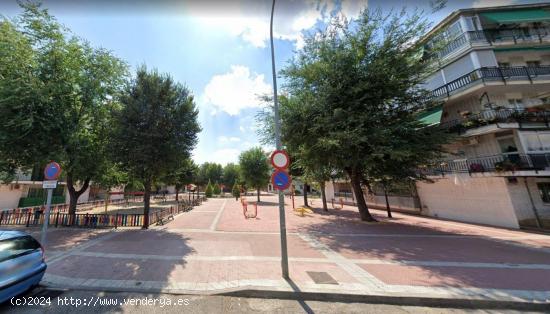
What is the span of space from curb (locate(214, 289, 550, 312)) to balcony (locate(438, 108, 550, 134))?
10647 millimetres

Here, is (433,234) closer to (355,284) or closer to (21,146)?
(355,284)

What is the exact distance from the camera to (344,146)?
400 inches

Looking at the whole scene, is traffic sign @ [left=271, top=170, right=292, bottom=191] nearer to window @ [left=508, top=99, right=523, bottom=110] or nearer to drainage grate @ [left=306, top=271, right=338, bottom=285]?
drainage grate @ [left=306, top=271, right=338, bottom=285]

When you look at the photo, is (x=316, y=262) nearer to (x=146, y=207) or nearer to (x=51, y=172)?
(x=51, y=172)

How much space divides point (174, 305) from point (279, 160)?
3.87 metres

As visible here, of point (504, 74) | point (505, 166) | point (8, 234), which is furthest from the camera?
point (504, 74)

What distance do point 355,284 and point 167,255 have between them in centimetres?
612

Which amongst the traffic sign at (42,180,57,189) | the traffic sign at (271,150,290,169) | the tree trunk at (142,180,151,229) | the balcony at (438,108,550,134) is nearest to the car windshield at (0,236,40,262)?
the traffic sign at (42,180,57,189)

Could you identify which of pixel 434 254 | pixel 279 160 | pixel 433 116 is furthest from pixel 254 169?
pixel 279 160

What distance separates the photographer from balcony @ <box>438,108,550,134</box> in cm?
1236

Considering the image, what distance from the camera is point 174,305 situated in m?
4.04

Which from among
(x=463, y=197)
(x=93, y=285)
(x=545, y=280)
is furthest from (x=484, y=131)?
(x=93, y=285)

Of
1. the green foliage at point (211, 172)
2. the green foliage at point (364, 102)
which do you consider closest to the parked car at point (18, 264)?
the green foliage at point (364, 102)

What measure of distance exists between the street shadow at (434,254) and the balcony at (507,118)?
6.68 m
